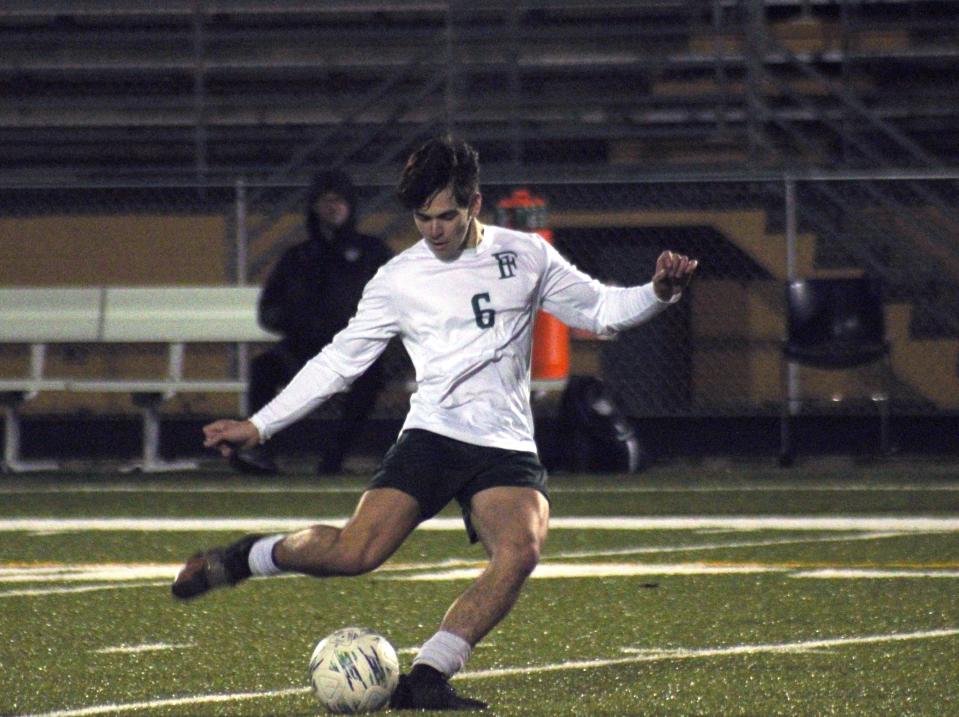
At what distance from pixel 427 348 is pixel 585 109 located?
462 inches

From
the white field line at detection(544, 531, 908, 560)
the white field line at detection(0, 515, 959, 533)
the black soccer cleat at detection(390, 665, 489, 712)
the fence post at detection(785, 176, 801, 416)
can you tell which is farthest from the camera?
the fence post at detection(785, 176, 801, 416)

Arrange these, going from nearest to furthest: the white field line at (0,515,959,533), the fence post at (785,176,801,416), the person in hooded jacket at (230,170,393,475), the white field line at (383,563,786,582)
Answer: the white field line at (383,563,786,582)
the white field line at (0,515,959,533)
the person in hooded jacket at (230,170,393,475)
the fence post at (785,176,801,416)

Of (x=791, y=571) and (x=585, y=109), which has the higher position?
(x=585, y=109)

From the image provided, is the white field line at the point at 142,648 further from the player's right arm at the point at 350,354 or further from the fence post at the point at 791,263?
the fence post at the point at 791,263

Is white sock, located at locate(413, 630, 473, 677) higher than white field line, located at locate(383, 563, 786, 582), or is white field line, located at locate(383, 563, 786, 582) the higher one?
white sock, located at locate(413, 630, 473, 677)

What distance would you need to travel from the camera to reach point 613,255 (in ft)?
52.2

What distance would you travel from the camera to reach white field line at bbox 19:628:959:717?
5.07 metres

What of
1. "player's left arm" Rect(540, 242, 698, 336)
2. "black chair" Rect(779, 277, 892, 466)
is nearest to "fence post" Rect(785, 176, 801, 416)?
"black chair" Rect(779, 277, 892, 466)

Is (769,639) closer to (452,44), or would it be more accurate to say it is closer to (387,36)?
(452,44)

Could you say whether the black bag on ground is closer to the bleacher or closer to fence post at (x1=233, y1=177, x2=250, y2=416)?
the bleacher

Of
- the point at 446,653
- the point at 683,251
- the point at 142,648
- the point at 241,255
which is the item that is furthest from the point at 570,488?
the point at 446,653

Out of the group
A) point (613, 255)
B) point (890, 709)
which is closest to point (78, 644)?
point (890, 709)

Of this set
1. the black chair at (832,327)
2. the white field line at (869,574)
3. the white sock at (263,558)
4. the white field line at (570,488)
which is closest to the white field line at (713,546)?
the white field line at (869,574)

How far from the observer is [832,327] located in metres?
13.4
